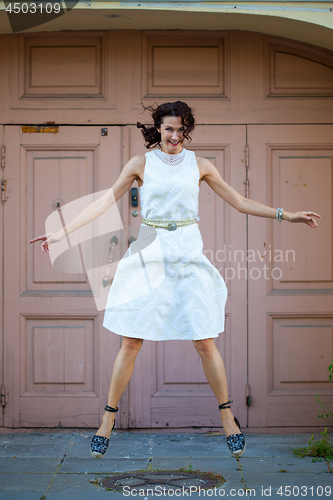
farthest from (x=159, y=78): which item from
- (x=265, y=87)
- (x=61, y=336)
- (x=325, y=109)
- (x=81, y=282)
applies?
(x=61, y=336)

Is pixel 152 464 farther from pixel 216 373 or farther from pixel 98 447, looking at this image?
pixel 216 373

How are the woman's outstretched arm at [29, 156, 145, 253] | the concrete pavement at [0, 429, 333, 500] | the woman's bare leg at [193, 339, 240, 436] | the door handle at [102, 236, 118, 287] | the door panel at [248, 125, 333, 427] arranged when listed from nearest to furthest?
the woman's outstretched arm at [29, 156, 145, 253], the woman's bare leg at [193, 339, 240, 436], the concrete pavement at [0, 429, 333, 500], the door handle at [102, 236, 118, 287], the door panel at [248, 125, 333, 427]

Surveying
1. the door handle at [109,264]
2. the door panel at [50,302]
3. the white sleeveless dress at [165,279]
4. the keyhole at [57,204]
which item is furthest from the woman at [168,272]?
the keyhole at [57,204]

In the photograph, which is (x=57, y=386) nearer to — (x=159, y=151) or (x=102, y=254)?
(x=102, y=254)

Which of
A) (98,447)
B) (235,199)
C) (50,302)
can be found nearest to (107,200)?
(235,199)

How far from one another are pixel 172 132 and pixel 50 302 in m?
2.15

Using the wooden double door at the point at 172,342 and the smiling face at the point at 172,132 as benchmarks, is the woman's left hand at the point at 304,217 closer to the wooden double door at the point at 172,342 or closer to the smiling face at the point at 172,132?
the smiling face at the point at 172,132

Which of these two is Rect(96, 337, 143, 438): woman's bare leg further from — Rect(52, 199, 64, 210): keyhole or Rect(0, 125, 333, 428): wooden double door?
Rect(52, 199, 64, 210): keyhole

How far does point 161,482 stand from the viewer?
352cm

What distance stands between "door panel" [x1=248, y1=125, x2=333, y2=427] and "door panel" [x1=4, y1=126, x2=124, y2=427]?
4.06ft

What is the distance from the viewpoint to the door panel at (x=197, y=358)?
4.56 meters

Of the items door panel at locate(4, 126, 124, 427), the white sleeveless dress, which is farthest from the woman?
door panel at locate(4, 126, 124, 427)

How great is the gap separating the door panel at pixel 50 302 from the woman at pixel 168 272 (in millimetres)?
1475

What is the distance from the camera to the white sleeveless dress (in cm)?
305
